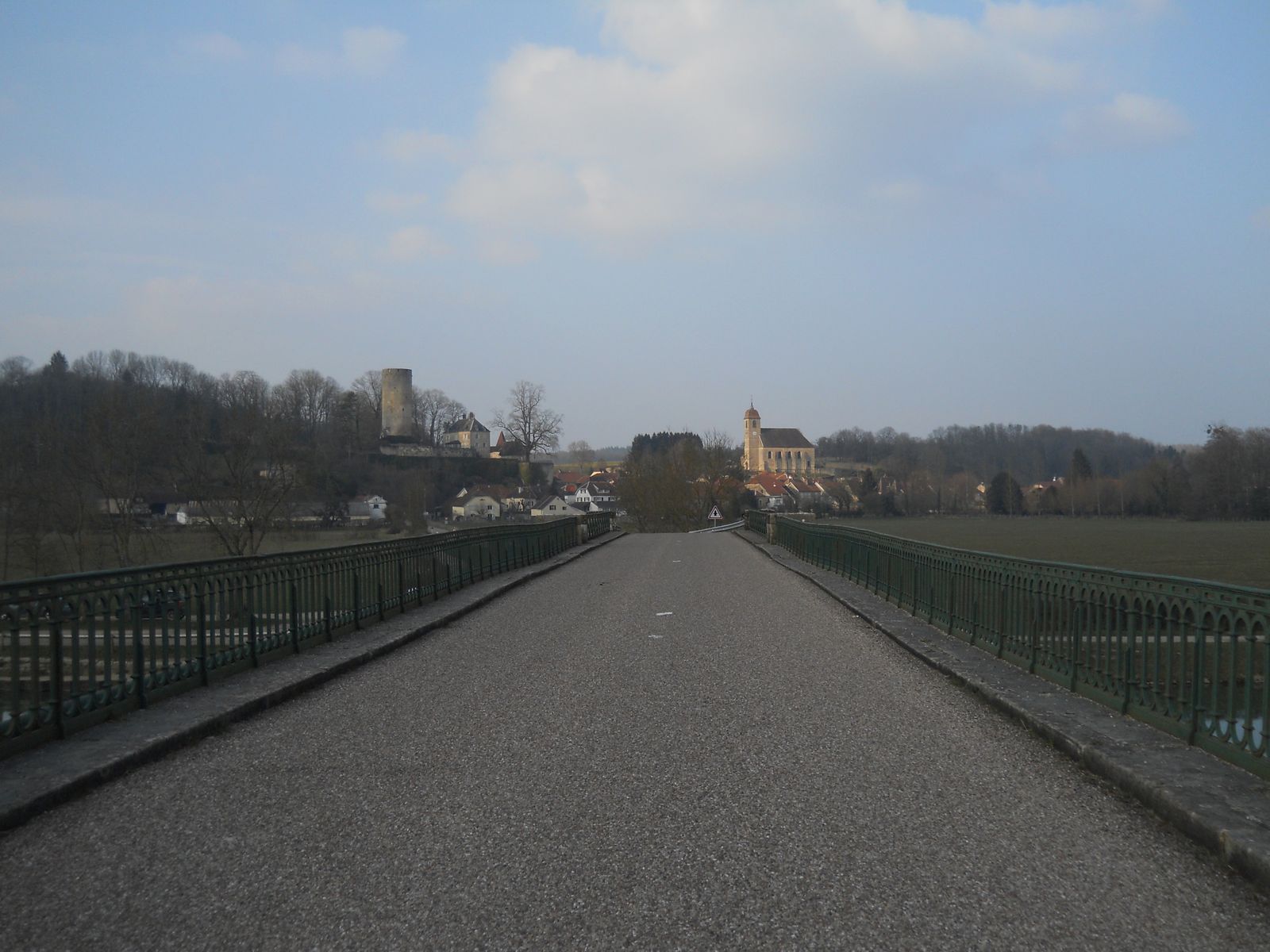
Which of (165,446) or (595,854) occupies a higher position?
(165,446)

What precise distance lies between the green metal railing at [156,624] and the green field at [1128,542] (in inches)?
553

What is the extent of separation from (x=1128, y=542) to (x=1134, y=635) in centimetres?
7072

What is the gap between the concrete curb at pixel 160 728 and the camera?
5613 millimetres

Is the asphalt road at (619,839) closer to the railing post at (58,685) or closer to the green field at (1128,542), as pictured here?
the railing post at (58,685)

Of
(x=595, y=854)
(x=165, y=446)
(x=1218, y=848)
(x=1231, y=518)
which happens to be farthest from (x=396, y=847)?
(x=1231, y=518)

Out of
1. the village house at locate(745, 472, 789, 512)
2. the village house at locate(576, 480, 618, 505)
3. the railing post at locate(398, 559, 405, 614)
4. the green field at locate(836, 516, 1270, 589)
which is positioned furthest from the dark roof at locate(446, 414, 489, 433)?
the railing post at locate(398, 559, 405, 614)

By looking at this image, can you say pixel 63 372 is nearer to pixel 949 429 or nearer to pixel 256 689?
pixel 256 689

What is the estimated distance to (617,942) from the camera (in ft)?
12.1

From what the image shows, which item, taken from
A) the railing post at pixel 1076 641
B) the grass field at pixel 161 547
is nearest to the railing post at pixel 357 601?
the railing post at pixel 1076 641

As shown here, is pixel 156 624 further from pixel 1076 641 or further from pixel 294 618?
pixel 1076 641

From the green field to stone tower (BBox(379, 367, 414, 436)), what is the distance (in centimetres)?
7381

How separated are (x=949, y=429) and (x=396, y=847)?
167 m

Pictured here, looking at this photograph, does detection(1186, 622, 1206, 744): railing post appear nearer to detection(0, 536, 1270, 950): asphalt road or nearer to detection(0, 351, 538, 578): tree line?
detection(0, 536, 1270, 950): asphalt road

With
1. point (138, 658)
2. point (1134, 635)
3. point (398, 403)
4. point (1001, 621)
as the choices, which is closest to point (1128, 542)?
point (1001, 621)
